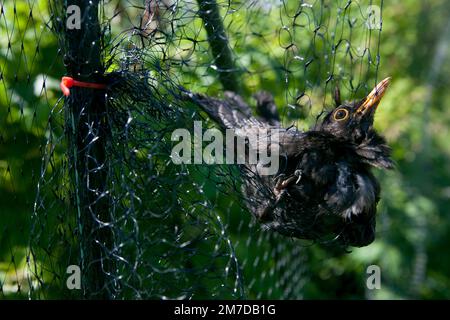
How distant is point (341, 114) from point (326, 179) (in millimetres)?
361

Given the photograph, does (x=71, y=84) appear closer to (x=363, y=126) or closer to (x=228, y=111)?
(x=228, y=111)

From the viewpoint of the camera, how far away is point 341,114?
10.8ft

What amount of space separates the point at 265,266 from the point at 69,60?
81.6 inches

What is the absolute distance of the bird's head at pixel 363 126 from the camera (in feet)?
10.4

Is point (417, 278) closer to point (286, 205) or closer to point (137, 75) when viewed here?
point (286, 205)

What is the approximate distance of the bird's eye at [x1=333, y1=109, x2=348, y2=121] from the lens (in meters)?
3.28

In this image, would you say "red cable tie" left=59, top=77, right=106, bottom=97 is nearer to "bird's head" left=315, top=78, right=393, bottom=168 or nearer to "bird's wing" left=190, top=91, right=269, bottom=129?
"bird's wing" left=190, top=91, right=269, bottom=129

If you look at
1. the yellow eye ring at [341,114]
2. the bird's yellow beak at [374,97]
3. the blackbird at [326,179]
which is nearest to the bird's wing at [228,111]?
the blackbird at [326,179]

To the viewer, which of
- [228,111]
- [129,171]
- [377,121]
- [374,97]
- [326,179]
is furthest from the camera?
[377,121]

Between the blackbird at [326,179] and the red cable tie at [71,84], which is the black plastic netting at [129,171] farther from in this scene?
the blackbird at [326,179]

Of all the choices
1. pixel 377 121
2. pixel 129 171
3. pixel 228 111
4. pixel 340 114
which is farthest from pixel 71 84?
pixel 377 121

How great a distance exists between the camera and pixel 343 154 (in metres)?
3.23

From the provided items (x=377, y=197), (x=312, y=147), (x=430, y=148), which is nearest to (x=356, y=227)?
(x=377, y=197)

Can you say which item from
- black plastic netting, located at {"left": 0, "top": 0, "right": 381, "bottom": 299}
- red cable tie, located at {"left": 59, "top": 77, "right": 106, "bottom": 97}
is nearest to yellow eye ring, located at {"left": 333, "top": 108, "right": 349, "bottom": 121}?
black plastic netting, located at {"left": 0, "top": 0, "right": 381, "bottom": 299}
